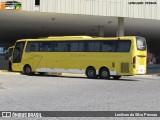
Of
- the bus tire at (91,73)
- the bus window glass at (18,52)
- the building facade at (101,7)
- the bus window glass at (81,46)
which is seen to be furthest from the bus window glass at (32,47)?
the bus tire at (91,73)

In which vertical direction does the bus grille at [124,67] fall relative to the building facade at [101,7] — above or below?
below

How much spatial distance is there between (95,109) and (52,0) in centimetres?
2303

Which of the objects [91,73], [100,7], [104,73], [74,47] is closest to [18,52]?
[74,47]

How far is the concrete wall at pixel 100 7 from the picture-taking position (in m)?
31.9

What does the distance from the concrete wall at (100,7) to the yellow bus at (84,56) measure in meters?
4.38

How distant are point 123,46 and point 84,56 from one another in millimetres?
3051

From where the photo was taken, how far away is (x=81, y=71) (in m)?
26.2

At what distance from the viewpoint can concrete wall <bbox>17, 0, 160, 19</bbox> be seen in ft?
105

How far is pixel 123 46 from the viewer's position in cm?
2430

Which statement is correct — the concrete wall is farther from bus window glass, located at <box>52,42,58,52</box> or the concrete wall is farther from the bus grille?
the bus grille

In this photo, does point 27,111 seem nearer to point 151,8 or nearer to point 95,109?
point 95,109

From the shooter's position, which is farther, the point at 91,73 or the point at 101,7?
the point at 101,7

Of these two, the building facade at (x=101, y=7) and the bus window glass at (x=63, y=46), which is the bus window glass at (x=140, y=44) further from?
the building facade at (x=101, y=7)

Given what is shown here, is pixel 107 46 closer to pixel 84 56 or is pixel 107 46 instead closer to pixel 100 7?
pixel 84 56
